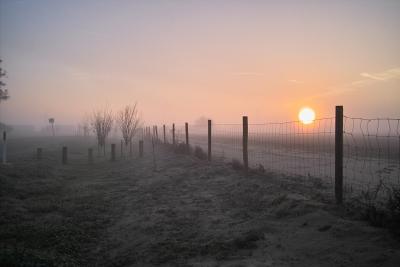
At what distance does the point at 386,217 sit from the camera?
565 centimetres

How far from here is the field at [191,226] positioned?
17.7 ft

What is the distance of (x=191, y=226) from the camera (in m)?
7.78

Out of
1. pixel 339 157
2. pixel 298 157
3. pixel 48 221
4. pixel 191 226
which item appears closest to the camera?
pixel 339 157

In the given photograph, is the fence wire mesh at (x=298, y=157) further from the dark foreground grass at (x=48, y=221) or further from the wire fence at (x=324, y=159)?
the dark foreground grass at (x=48, y=221)

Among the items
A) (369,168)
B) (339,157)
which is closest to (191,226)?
(339,157)

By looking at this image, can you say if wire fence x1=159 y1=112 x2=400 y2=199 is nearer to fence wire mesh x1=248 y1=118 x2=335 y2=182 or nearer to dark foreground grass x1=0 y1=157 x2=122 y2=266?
fence wire mesh x1=248 y1=118 x2=335 y2=182

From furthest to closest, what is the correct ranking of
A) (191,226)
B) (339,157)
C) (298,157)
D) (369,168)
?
(298,157) < (369,168) < (191,226) < (339,157)

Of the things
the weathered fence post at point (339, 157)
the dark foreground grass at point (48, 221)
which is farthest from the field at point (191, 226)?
the weathered fence post at point (339, 157)

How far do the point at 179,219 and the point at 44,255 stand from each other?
317cm

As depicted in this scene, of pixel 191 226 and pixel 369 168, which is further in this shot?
pixel 369 168

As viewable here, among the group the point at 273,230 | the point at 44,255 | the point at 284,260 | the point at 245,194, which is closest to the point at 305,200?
the point at 273,230

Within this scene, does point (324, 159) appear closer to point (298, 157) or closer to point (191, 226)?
point (298, 157)

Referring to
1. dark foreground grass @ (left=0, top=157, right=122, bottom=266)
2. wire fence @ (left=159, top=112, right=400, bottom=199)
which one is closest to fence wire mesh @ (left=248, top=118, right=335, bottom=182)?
wire fence @ (left=159, top=112, right=400, bottom=199)

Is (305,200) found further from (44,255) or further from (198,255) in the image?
(44,255)
